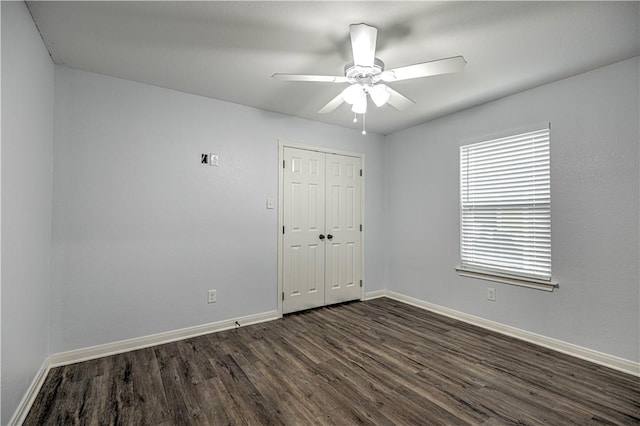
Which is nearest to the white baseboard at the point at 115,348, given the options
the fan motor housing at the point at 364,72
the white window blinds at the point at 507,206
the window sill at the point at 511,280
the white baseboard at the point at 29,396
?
the white baseboard at the point at 29,396

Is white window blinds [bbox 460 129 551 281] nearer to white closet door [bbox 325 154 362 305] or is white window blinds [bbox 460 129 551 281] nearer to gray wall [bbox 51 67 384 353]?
white closet door [bbox 325 154 362 305]

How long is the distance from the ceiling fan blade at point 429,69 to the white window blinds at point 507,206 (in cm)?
173

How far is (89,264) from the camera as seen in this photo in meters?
2.58

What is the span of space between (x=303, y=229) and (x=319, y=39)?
89.3 inches

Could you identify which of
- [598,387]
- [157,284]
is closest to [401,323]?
[598,387]

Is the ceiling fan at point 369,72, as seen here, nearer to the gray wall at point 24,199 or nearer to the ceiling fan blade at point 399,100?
the ceiling fan blade at point 399,100

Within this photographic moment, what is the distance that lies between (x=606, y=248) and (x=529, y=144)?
1138mm

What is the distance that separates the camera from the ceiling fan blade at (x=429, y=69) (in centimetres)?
172

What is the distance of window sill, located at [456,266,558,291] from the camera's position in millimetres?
2796

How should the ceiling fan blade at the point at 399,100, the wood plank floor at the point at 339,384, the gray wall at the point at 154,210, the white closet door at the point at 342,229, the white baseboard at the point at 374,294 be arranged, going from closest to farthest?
the wood plank floor at the point at 339,384 → the ceiling fan blade at the point at 399,100 → the gray wall at the point at 154,210 → the white closet door at the point at 342,229 → the white baseboard at the point at 374,294

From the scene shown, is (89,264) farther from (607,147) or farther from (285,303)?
(607,147)

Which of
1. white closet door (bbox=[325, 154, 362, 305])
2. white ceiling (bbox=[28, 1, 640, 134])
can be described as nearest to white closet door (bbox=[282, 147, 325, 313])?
white closet door (bbox=[325, 154, 362, 305])

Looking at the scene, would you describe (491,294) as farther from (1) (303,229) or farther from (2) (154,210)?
(2) (154,210)

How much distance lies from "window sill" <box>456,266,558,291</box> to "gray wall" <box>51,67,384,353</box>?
7.56ft
